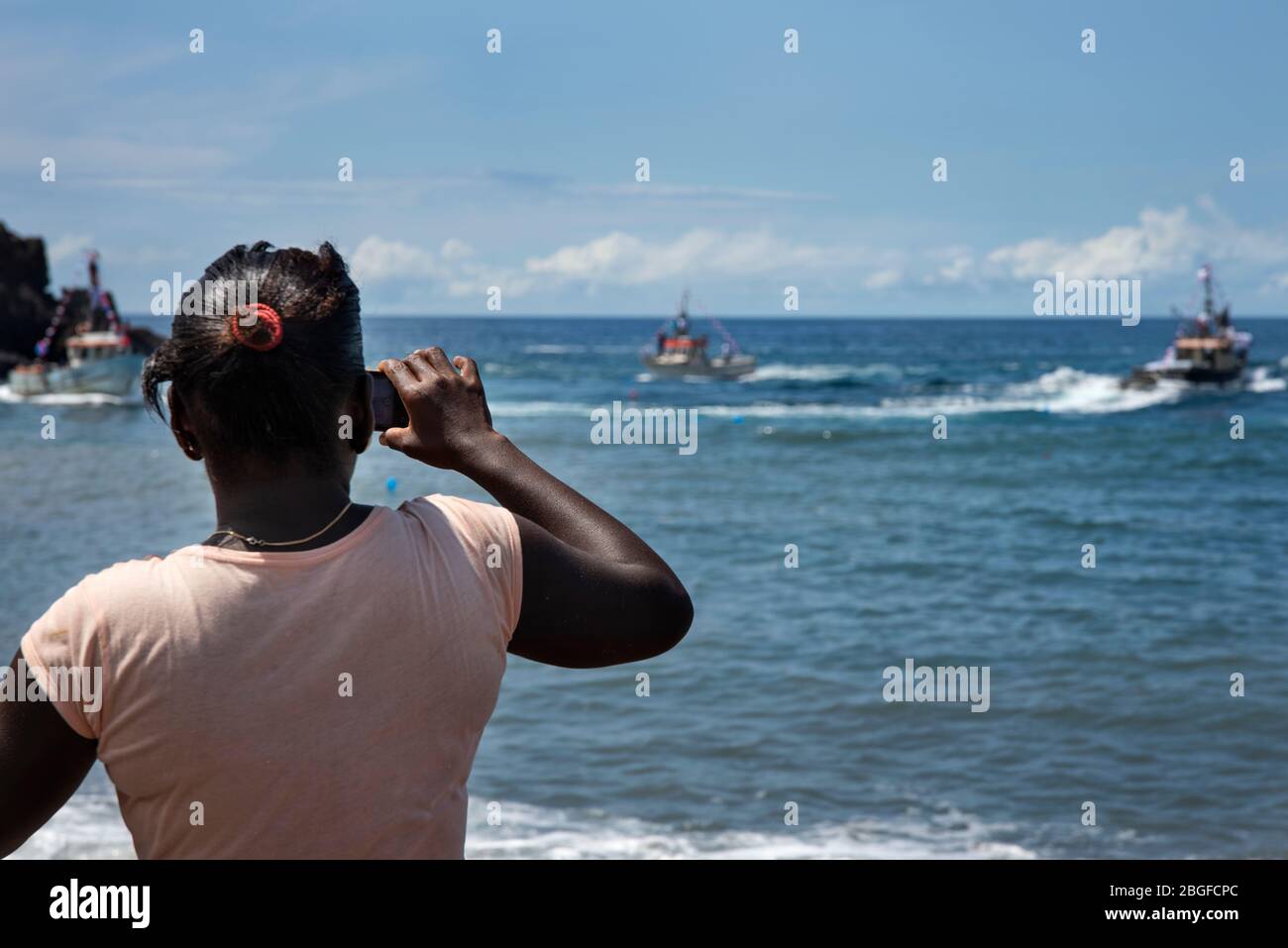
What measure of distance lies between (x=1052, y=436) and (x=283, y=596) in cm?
3535

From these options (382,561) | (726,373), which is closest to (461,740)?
(382,561)

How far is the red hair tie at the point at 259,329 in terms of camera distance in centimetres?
147

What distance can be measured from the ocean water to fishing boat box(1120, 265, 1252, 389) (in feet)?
56.7

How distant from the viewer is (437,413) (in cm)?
162

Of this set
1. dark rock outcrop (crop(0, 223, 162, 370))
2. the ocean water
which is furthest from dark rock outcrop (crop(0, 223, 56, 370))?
the ocean water

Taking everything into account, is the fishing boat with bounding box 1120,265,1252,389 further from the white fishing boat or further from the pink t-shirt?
the pink t-shirt

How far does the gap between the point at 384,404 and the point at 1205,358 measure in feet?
173

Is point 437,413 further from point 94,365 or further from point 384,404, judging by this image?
point 94,365

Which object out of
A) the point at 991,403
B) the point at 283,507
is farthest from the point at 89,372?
the point at 283,507

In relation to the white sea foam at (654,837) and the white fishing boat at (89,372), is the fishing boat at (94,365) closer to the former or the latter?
the white fishing boat at (89,372)

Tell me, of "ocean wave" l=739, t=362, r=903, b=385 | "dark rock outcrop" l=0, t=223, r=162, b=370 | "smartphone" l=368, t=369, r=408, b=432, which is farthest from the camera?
"dark rock outcrop" l=0, t=223, r=162, b=370

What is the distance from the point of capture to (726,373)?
6228 cm

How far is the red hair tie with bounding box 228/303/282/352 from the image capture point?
1468 mm
